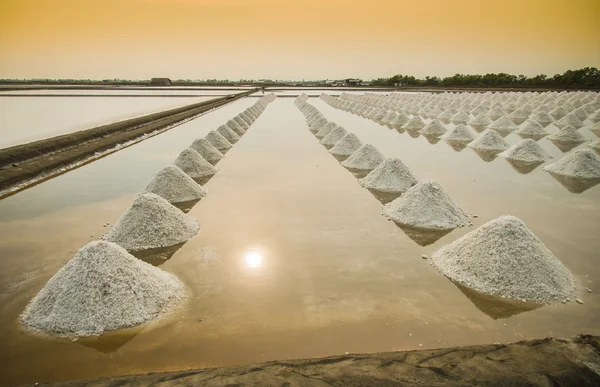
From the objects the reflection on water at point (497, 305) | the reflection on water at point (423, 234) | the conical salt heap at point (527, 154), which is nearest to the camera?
the reflection on water at point (497, 305)

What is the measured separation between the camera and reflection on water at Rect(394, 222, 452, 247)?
469cm

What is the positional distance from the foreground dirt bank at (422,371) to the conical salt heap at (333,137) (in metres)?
8.91

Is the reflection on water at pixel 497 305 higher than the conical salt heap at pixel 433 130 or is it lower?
higher

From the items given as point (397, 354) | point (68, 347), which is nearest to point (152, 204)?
point (68, 347)

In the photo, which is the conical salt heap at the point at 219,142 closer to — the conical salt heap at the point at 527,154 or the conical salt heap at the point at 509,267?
the conical salt heap at the point at 527,154

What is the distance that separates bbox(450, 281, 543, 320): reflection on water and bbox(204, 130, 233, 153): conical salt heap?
26.9 ft

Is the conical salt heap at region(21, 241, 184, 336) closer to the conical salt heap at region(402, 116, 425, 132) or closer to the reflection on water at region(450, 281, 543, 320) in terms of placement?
the reflection on water at region(450, 281, 543, 320)

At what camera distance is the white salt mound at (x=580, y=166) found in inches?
303

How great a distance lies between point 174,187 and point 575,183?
7.44 metres

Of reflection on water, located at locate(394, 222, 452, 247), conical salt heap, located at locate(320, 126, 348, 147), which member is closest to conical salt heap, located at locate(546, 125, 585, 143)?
conical salt heap, located at locate(320, 126, 348, 147)

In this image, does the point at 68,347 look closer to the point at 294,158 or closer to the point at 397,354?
the point at 397,354

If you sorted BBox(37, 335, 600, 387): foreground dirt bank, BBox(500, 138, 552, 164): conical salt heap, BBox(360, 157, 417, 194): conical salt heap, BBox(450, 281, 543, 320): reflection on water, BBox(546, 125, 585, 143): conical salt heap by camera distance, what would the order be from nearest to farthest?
BBox(37, 335, 600, 387): foreground dirt bank → BBox(450, 281, 543, 320): reflection on water → BBox(360, 157, 417, 194): conical salt heap → BBox(500, 138, 552, 164): conical salt heap → BBox(546, 125, 585, 143): conical salt heap

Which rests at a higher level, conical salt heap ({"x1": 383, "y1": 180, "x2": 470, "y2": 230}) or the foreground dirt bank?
the foreground dirt bank

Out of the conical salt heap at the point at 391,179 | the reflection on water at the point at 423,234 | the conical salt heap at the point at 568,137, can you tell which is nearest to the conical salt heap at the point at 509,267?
the reflection on water at the point at 423,234
